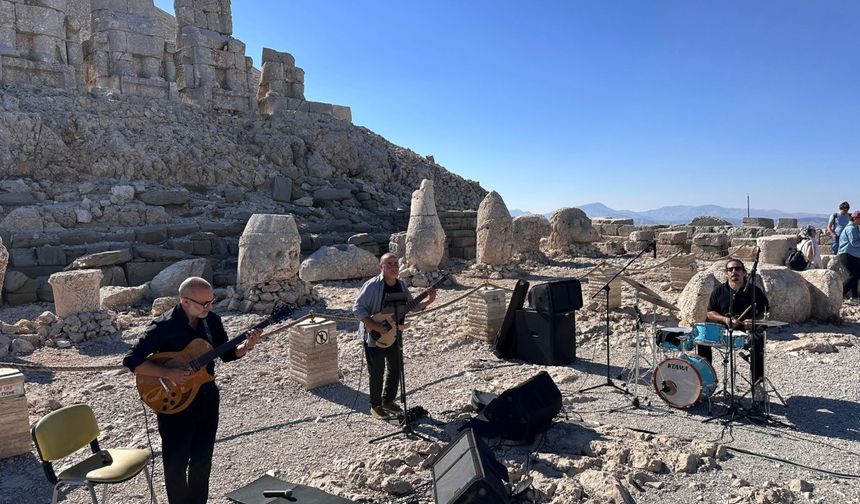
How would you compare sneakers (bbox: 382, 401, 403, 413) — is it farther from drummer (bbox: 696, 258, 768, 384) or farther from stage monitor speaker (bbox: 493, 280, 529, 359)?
drummer (bbox: 696, 258, 768, 384)

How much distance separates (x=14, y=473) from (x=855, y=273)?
11.7m

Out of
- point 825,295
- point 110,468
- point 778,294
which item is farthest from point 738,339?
point 110,468

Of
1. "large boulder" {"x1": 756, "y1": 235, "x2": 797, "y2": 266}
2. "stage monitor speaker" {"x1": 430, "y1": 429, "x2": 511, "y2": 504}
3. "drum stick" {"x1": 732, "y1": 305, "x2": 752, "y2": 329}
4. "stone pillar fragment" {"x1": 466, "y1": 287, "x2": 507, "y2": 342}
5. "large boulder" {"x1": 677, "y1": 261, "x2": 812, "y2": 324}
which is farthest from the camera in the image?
"large boulder" {"x1": 756, "y1": 235, "x2": 797, "y2": 266}

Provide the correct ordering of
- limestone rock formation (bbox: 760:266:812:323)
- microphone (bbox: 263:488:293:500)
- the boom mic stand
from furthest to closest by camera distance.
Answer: limestone rock formation (bbox: 760:266:812:323), the boom mic stand, microphone (bbox: 263:488:293:500)

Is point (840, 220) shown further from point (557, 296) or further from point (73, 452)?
point (73, 452)

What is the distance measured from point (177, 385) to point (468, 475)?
1731 mm

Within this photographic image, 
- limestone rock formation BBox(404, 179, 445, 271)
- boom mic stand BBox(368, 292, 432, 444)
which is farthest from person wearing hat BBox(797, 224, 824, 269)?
boom mic stand BBox(368, 292, 432, 444)

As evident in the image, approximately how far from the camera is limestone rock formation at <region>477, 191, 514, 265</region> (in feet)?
45.5

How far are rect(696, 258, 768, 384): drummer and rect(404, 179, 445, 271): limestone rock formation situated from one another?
7830 millimetres

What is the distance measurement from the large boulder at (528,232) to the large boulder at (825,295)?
8.86 metres

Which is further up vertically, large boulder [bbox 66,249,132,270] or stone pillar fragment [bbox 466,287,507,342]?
large boulder [bbox 66,249,132,270]

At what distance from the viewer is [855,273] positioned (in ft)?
31.2

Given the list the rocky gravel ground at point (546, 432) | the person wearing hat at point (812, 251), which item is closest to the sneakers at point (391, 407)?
the rocky gravel ground at point (546, 432)

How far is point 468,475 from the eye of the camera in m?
3.06
